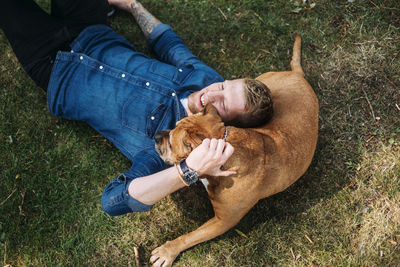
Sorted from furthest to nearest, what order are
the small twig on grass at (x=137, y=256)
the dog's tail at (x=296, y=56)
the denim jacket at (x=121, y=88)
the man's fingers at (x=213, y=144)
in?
the dog's tail at (x=296, y=56) → the small twig on grass at (x=137, y=256) → the denim jacket at (x=121, y=88) → the man's fingers at (x=213, y=144)

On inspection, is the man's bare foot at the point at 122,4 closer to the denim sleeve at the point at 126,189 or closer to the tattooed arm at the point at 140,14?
the tattooed arm at the point at 140,14

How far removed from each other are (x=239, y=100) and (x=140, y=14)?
88.2 inches

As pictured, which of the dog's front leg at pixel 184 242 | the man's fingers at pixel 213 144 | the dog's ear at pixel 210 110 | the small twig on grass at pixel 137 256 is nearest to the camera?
the man's fingers at pixel 213 144

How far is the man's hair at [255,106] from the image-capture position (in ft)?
10.9

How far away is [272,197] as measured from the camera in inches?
167

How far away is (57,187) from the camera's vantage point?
4199mm

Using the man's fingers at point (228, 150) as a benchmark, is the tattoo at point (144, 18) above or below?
above

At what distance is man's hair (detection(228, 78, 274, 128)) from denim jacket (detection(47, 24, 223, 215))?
0.63 meters

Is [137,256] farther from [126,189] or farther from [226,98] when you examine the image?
[226,98]

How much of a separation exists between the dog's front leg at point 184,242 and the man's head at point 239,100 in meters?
1.12

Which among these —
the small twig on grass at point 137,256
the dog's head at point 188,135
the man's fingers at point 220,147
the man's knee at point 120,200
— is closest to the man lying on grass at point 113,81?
the man's knee at point 120,200

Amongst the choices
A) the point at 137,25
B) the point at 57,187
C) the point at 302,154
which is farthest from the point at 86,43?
the point at 302,154

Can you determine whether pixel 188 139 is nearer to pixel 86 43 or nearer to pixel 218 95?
pixel 218 95

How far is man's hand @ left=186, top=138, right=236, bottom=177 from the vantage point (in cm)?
269
